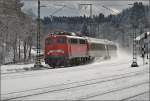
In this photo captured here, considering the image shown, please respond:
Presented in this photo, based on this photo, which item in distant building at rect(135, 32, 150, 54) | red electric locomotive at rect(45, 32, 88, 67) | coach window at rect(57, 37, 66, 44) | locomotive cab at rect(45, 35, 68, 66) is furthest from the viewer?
distant building at rect(135, 32, 150, 54)

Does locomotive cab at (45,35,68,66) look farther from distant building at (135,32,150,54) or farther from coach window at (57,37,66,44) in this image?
distant building at (135,32,150,54)

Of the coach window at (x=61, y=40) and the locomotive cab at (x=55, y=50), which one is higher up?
the coach window at (x=61, y=40)

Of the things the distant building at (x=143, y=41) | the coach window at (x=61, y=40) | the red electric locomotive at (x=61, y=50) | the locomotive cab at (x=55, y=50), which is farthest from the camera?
the distant building at (x=143, y=41)

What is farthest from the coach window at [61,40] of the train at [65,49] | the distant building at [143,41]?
the distant building at [143,41]

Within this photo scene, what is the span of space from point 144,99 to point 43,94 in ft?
11.9

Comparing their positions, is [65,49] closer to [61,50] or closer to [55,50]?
[61,50]

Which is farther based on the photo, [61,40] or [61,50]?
[61,40]

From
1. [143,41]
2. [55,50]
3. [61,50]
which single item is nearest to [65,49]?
[61,50]

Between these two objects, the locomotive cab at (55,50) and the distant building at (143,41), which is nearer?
the locomotive cab at (55,50)

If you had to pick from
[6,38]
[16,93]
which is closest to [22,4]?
[6,38]

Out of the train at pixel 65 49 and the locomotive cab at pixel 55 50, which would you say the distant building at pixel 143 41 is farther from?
the locomotive cab at pixel 55 50

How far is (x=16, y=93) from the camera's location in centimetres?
1653

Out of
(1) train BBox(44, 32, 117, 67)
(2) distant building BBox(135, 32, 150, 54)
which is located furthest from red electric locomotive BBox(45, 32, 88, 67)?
(2) distant building BBox(135, 32, 150, 54)

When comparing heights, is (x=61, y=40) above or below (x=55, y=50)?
above
